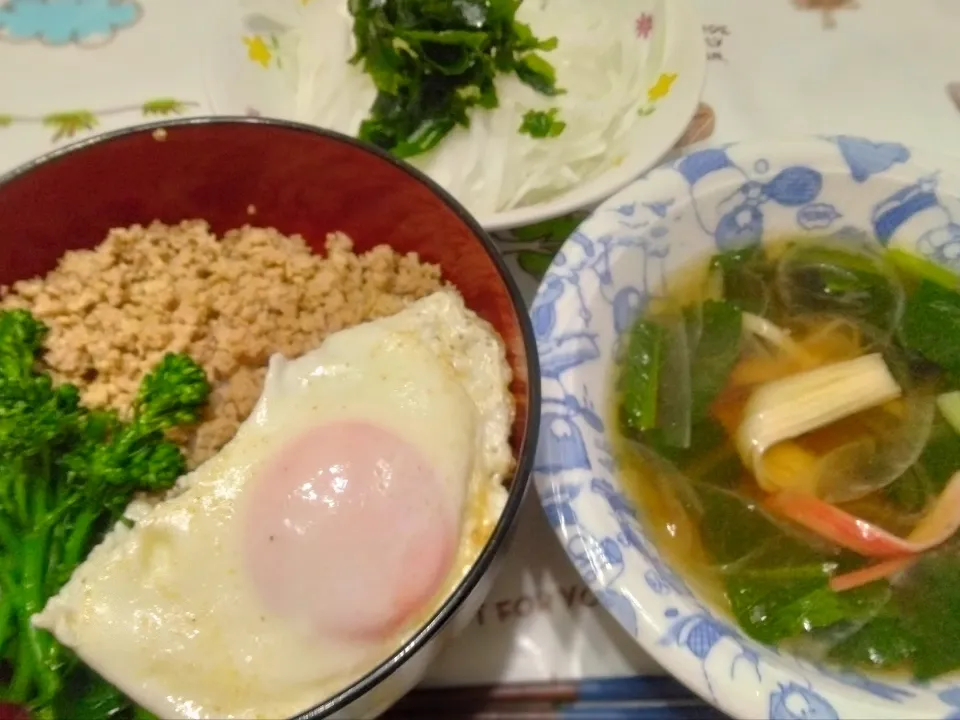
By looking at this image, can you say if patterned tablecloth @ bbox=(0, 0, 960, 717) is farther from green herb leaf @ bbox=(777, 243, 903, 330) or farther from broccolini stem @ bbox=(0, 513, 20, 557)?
broccolini stem @ bbox=(0, 513, 20, 557)

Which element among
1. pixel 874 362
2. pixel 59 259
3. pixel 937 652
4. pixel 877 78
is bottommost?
pixel 937 652

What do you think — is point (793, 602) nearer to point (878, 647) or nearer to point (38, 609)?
point (878, 647)

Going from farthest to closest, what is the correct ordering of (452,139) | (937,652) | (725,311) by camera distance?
(452,139) < (725,311) < (937,652)

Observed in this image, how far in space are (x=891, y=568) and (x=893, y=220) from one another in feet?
1.49

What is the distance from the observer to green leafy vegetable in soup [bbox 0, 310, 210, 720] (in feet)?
2.65

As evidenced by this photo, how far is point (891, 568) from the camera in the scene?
3.25 ft

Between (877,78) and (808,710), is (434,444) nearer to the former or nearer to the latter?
(808,710)

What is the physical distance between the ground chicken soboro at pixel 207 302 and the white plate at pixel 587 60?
19 centimetres

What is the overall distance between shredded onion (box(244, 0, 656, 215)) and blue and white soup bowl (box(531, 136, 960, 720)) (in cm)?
17

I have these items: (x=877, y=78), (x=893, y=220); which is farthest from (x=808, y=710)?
(x=877, y=78)

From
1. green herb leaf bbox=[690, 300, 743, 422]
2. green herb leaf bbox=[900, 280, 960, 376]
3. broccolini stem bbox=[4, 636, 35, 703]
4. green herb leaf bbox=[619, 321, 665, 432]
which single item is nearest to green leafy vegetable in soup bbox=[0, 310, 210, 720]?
broccolini stem bbox=[4, 636, 35, 703]

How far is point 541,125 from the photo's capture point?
1.33 metres

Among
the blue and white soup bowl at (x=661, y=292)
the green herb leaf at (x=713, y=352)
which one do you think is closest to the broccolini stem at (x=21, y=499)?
the blue and white soup bowl at (x=661, y=292)

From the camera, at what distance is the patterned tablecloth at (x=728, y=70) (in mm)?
1412
